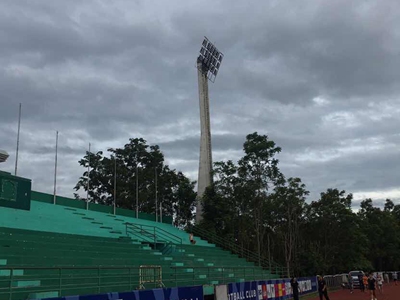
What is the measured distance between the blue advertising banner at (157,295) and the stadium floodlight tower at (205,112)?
27.9m

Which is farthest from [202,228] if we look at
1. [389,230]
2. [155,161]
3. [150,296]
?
[389,230]

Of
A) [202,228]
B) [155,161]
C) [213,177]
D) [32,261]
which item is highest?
[155,161]

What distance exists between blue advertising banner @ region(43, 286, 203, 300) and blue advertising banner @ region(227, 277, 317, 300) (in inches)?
106

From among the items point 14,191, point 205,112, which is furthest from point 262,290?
point 205,112

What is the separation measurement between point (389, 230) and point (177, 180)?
40.1 meters

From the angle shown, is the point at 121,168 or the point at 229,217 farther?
the point at 121,168

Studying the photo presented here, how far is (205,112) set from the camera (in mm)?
47781

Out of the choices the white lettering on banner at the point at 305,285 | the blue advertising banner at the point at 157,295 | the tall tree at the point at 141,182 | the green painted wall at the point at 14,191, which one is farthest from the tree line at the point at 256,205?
the blue advertising banner at the point at 157,295

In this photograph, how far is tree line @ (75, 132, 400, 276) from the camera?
139ft

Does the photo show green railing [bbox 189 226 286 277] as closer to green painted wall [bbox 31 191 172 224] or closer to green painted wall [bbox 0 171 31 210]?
green painted wall [bbox 31 191 172 224]

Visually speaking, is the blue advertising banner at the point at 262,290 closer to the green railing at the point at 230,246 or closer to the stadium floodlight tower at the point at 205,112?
the green railing at the point at 230,246

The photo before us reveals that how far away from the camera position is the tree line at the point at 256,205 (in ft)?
139

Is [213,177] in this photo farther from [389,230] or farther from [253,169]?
[389,230]

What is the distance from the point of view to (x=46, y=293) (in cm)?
1382
